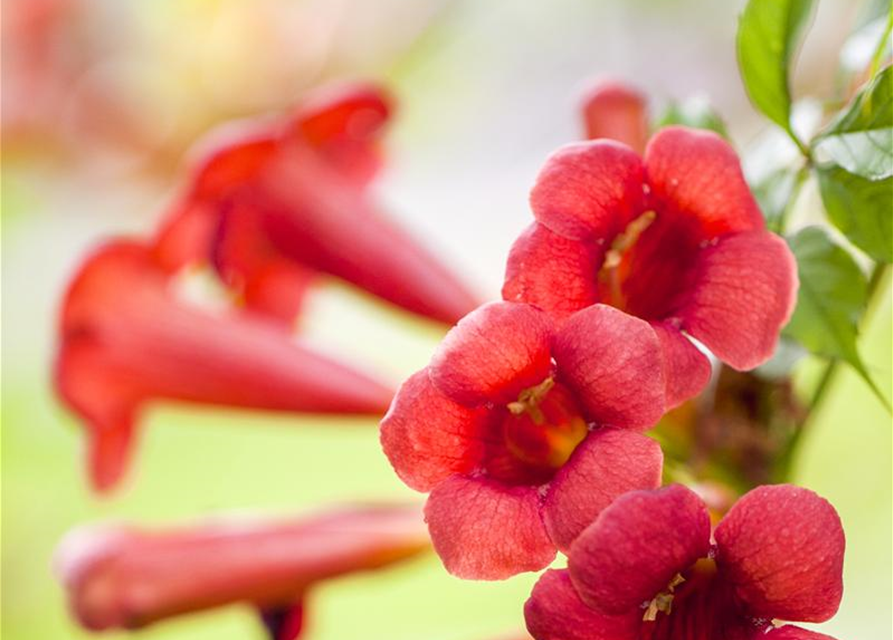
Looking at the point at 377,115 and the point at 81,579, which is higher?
the point at 377,115

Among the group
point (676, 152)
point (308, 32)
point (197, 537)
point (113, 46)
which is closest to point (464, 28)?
point (308, 32)

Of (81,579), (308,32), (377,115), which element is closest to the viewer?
(81,579)

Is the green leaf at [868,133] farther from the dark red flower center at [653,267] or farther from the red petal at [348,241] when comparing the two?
the red petal at [348,241]

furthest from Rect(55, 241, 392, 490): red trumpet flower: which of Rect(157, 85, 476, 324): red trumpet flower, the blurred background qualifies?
the blurred background

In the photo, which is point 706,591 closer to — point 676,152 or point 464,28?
point 676,152

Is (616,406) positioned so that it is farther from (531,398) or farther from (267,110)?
(267,110)

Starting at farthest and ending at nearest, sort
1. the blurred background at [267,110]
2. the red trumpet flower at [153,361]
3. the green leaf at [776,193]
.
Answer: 1. the blurred background at [267,110]
2. the red trumpet flower at [153,361]
3. the green leaf at [776,193]

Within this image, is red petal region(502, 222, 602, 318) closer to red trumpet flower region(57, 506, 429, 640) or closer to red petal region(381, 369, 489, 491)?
red petal region(381, 369, 489, 491)

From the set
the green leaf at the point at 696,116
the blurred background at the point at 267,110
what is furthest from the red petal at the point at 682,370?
the blurred background at the point at 267,110
